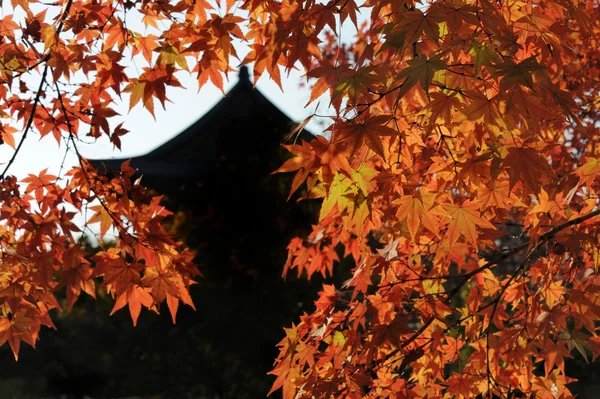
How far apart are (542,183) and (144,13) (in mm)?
2271

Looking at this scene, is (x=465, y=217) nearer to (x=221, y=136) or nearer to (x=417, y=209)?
(x=417, y=209)

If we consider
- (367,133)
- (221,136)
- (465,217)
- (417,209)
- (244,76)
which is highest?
(244,76)

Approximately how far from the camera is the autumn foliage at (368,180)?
1805mm

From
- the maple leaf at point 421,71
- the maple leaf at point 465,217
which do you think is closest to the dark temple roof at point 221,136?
the maple leaf at point 465,217

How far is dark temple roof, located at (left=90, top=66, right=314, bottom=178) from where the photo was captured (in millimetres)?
7266

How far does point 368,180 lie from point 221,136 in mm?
5540

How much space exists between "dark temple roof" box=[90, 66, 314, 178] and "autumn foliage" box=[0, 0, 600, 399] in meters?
4.38

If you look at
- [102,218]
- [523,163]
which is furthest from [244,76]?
[523,163]

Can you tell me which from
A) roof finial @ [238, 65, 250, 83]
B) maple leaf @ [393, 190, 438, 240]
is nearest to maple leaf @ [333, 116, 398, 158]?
maple leaf @ [393, 190, 438, 240]

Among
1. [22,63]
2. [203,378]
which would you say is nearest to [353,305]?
[22,63]

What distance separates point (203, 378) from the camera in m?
7.11

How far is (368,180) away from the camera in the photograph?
1969 millimetres

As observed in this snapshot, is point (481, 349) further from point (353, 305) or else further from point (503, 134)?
point (503, 134)

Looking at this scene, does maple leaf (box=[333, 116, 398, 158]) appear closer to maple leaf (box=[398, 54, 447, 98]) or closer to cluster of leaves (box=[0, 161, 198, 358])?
maple leaf (box=[398, 54, 447, 98])
